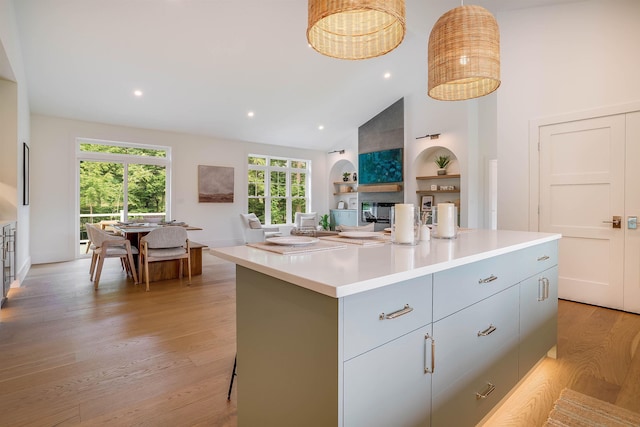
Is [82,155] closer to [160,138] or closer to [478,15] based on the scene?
[160,138]

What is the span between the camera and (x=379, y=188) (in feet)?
25.6

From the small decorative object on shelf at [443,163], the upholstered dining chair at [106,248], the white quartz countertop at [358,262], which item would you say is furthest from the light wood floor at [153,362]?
the small decorative object on shelf at [443,163]

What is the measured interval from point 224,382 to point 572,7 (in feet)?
16.1

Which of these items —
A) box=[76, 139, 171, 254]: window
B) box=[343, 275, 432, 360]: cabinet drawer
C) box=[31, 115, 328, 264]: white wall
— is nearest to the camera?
box=[343, 275, 432, 360]: cabinet drawer

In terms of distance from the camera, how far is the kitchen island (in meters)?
0.97

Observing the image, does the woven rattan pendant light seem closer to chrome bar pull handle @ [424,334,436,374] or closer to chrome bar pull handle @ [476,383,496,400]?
chrome bar pull handle @ [424,334,436,374]

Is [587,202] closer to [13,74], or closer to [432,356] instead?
[432,356]

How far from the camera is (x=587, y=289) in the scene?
3490mm

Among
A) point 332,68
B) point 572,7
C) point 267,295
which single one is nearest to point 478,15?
point 267,295

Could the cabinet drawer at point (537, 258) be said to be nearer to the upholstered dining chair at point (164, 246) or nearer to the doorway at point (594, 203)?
the doorway at point (594, 203)

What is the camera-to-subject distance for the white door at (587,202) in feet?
10.7

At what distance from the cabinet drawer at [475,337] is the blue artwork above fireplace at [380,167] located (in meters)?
5.93

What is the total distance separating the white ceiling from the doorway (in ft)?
5.18

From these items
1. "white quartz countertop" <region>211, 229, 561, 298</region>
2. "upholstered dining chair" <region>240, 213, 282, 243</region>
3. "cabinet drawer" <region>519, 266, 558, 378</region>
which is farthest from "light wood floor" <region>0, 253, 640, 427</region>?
"upholstered dining chair" <region>240, 213, 282, 243</region>
